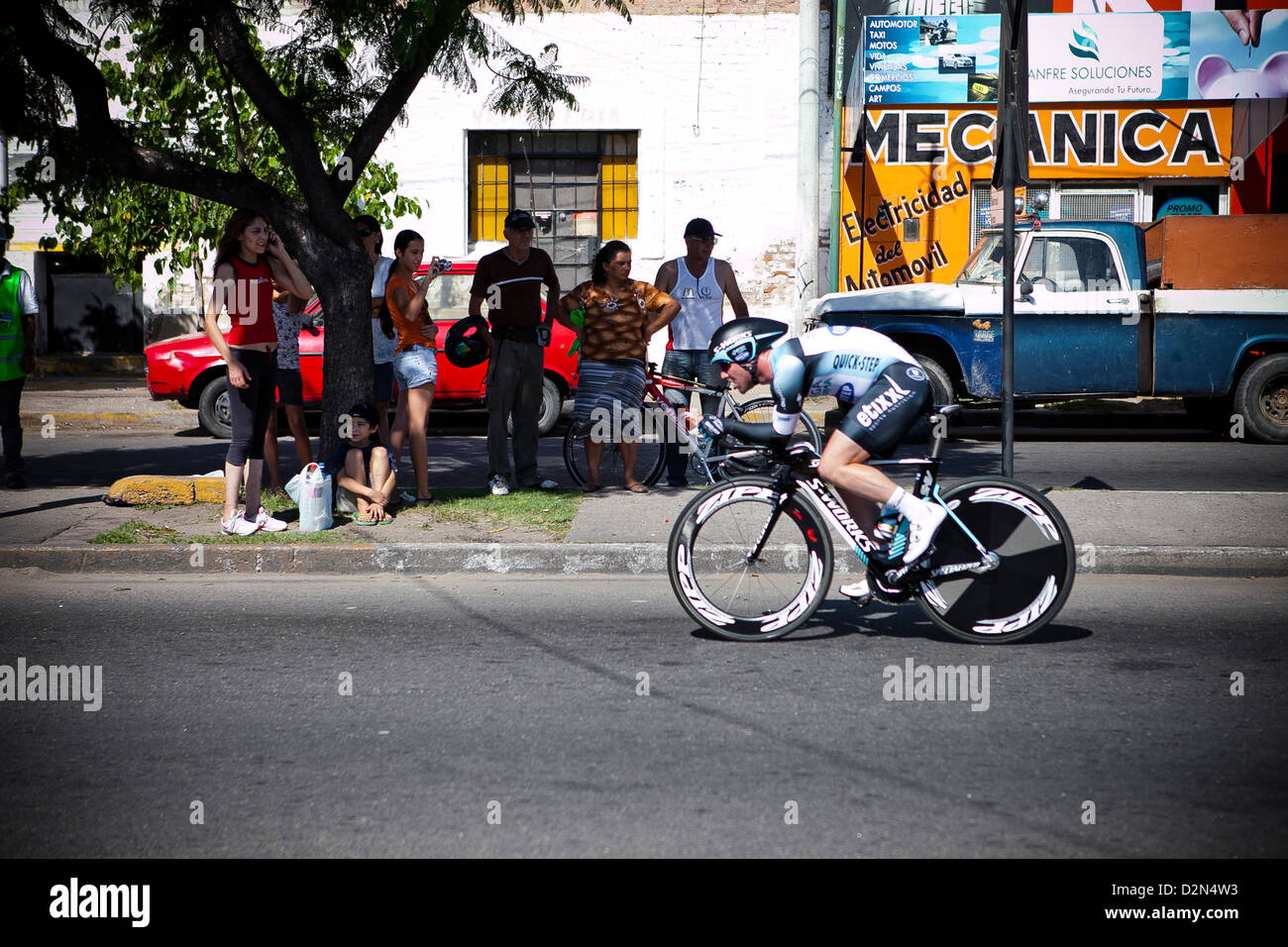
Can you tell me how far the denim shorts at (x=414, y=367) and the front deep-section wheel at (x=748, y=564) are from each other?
A: 11.7ft

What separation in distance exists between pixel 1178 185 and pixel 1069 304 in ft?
29.3

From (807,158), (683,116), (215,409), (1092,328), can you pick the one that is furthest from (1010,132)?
(683,116)

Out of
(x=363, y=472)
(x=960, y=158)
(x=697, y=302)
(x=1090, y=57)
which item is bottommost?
(x=363, y=472)

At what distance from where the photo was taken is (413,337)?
8.87 metres

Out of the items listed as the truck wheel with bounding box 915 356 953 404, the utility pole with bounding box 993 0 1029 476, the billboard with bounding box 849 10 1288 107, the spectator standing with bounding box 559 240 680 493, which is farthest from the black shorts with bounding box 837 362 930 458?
the billboard with bounding box 849 10 1288 107

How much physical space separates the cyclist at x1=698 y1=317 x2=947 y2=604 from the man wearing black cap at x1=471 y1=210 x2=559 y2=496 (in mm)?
3537

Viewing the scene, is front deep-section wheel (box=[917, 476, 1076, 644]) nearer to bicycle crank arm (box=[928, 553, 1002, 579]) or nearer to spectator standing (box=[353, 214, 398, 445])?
bicycle crank arm (box=[928, 553, 1002, 579])

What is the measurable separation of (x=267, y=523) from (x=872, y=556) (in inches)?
164

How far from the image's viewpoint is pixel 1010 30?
8.02 metres

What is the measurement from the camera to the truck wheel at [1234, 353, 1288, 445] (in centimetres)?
1278

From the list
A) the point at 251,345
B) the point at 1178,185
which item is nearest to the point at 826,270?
the point at 1178,185

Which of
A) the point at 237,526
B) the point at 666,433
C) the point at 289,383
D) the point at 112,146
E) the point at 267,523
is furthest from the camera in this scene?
the point at 666,433

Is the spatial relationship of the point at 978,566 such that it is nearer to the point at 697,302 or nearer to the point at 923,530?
the point at 923,530

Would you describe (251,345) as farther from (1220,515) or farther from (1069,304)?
(1069,304)
